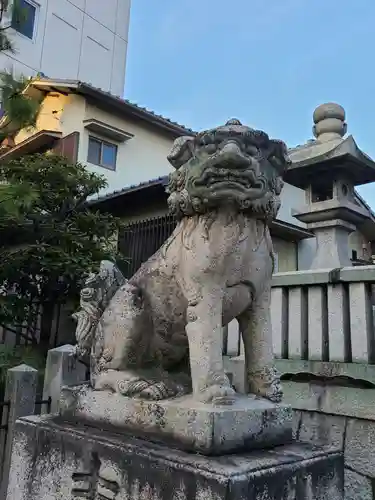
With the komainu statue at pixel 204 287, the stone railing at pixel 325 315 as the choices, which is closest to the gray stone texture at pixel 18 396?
the komainu statue at pixel 204 287

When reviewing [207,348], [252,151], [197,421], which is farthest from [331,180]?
[197,421]

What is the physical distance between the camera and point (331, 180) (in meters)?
4.43

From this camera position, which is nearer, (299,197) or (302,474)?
(302,474)

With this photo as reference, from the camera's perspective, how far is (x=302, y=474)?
1.82 metres

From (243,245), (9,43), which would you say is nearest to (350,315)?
(243,245)

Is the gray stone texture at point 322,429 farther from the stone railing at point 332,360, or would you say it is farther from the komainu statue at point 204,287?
the komainu statue at point 204,287

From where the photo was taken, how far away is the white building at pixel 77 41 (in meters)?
14.5

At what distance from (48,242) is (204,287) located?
543 centimetres

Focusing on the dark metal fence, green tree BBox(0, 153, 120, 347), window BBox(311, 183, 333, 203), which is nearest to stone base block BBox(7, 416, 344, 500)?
window BBox(311, 183, 333, 203)

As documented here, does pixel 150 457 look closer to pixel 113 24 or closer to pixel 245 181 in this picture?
pixel 245 181

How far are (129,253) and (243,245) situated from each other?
6.38 metres

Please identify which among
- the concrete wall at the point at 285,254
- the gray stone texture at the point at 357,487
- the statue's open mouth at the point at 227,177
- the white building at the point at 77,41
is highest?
the white building at the point at 77,41

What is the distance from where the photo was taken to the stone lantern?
418cm

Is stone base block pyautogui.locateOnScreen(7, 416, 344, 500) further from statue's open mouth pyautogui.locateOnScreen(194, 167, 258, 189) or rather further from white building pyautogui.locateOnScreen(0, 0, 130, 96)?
white building pyautogui.locateOnScreen(0, 0, 130, 96)
